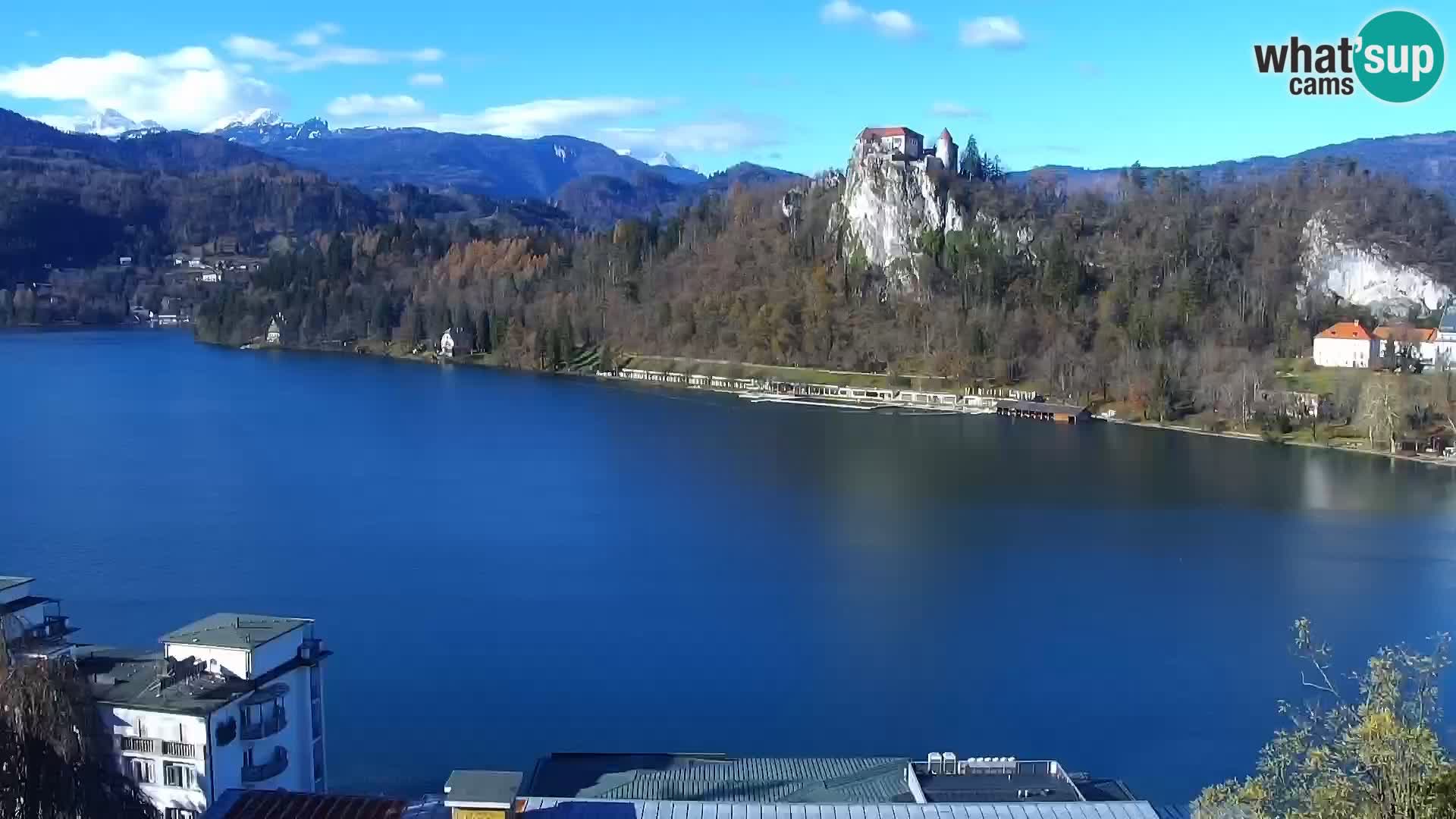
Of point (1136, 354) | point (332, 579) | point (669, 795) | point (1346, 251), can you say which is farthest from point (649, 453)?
point (1346, 251)

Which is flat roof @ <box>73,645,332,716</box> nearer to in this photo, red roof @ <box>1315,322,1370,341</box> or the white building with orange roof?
the white building with orange roof

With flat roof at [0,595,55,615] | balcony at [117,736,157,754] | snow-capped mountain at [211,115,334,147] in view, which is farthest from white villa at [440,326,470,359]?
snow-capped mountain at [211,115,334,147]

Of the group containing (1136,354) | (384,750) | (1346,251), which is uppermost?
(1346,251)

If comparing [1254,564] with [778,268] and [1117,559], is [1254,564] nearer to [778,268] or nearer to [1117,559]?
[1117,559]

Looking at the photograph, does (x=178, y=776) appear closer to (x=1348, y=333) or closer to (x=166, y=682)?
(x=166, y=682)

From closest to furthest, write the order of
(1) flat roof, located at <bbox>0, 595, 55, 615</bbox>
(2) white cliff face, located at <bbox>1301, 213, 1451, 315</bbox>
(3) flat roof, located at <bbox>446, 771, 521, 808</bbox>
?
(3) flat roof, located at <bbox>446, 771, 521, 808</bbox>
(1) flat roof, located at <bbox>0, 595, 55, 615</bbox>
(2) white cliff face, located at <bbox>1301, 213, 1451, 315</bbox>

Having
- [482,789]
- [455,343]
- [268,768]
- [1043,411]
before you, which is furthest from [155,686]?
[455,343]
